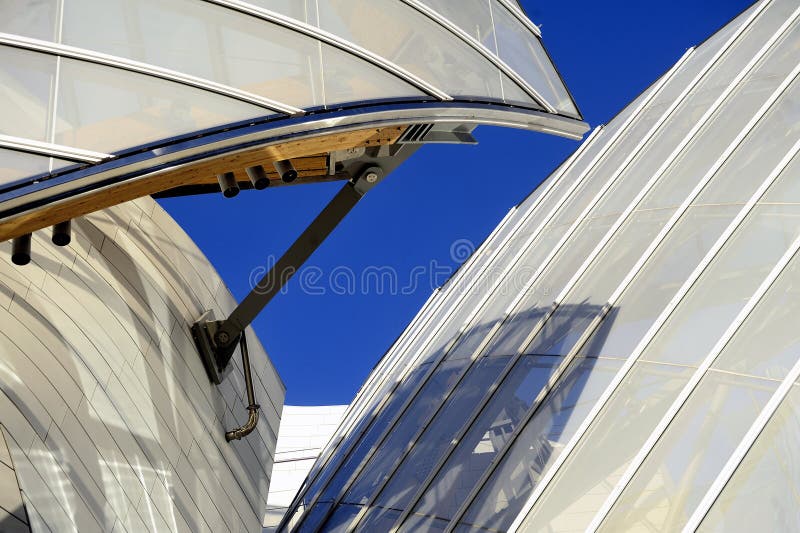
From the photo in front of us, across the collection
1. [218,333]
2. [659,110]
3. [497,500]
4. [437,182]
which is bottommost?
[497,500]

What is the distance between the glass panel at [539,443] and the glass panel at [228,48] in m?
4.24

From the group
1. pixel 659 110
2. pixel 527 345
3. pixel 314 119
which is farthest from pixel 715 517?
pixel 659 110

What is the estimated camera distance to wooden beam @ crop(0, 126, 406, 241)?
7.14 meters

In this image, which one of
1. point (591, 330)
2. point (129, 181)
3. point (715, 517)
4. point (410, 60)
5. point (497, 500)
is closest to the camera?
point (129, 181)

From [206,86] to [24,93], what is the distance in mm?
1543

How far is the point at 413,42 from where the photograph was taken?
9.53 m

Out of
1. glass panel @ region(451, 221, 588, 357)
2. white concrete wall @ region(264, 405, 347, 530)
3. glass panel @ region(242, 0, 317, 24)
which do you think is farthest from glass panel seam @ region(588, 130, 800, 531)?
white concrete wall @ region(264, 405, 347, 530)

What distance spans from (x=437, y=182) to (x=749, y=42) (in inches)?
2975

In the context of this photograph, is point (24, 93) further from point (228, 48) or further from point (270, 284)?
point (270, 284)

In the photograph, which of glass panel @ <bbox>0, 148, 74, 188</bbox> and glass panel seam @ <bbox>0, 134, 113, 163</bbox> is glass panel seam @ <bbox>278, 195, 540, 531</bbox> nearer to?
glass panel seam @ <bbox>0, 134, 113, 163</bbox>

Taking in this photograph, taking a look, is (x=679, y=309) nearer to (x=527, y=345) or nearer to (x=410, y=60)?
(x=527, y=345)

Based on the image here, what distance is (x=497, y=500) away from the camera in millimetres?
10219

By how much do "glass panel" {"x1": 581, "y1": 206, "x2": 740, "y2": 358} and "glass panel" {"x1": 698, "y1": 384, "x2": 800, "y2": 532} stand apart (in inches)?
85.2

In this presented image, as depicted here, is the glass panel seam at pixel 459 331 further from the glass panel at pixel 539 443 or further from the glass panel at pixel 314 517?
the glass panel at pixel 539 443
